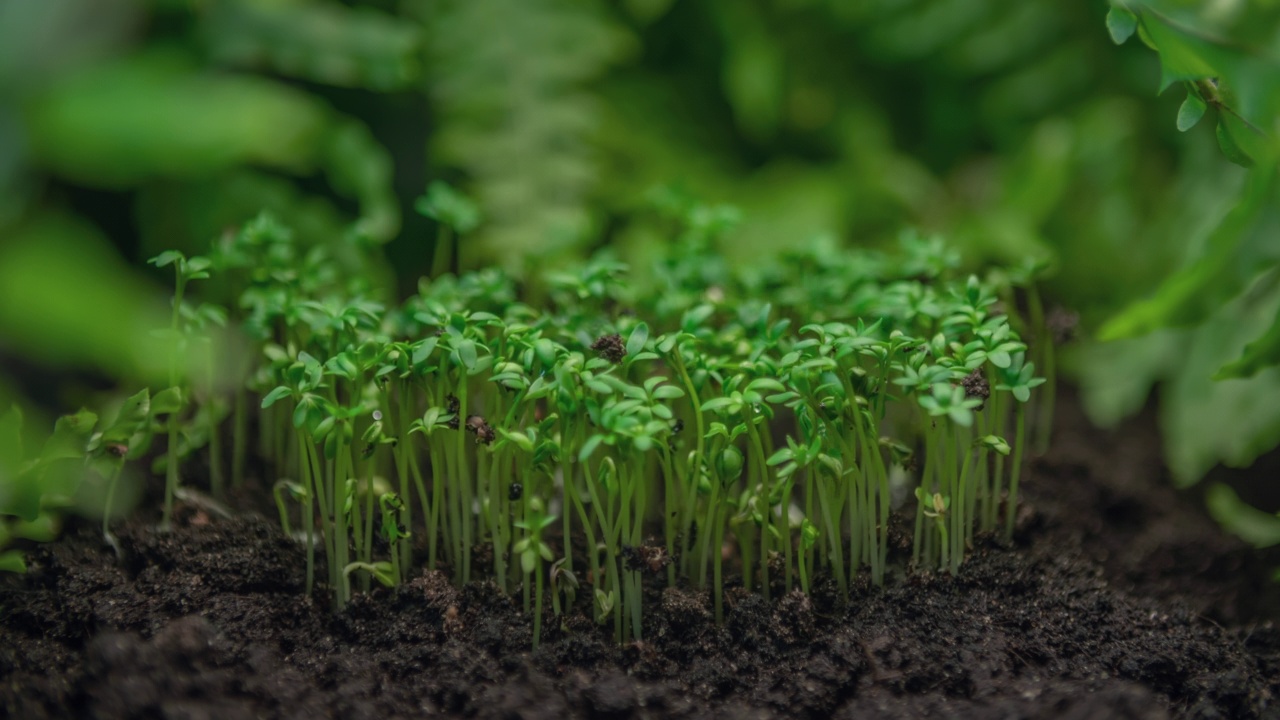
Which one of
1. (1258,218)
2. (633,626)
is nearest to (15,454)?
(633,626)

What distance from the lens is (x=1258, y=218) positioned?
154 cm

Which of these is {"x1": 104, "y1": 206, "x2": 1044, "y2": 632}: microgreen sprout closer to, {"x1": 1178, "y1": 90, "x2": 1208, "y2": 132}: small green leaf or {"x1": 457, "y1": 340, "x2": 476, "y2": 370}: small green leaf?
{"x1": 457, "y1": 340, "x2": 476, "y2": 370}: small green leaf

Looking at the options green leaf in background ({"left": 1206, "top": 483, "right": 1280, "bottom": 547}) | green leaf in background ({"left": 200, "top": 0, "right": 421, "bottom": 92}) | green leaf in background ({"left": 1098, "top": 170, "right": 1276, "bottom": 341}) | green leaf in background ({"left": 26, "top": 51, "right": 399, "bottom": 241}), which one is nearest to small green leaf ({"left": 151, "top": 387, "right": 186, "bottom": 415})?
green leaf in background ({"left": 26, "top": 51, "right": 399, "bottom": 241})

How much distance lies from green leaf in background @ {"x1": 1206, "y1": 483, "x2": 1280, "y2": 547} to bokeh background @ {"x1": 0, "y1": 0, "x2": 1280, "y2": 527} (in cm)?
16

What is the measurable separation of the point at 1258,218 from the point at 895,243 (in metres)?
1.08

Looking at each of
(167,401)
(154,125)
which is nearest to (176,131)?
(154,125)

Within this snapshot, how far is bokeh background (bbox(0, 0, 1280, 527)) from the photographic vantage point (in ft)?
7.20

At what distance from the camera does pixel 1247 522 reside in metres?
1.75

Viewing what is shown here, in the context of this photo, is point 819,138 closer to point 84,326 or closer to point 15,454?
point 84,326

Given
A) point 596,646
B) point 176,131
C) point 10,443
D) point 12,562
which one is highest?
point 176,131

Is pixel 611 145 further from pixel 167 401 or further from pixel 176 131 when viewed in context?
pixel 167 401

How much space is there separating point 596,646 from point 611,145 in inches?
69.8

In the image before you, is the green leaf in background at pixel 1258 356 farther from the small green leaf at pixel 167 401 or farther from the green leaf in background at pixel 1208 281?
the small green leaf at pixel 167 401

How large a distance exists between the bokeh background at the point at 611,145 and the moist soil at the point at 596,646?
22.2 inches
